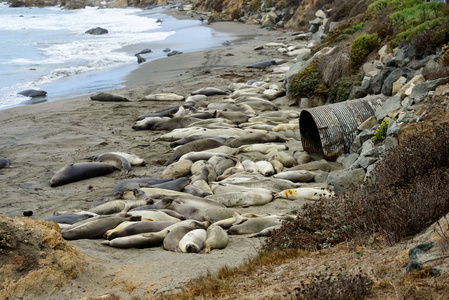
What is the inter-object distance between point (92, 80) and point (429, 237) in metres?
19.2

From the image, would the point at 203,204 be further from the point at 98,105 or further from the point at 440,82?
the point at 98,105

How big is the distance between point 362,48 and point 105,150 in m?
7.62

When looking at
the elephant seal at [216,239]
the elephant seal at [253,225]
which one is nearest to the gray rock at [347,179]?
the elephant seal at [253,225]

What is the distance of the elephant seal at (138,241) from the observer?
20.3ft

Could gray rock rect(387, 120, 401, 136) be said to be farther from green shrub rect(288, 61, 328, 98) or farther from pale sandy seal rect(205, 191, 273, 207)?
green shrub rect(288, 61, 328, 98)

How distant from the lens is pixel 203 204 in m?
7.45

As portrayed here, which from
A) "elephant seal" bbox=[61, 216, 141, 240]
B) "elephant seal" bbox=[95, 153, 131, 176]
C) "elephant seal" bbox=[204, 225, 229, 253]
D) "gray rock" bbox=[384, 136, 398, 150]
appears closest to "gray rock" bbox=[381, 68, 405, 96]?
"gray rock" bbox=[384, 136, 398, 150]

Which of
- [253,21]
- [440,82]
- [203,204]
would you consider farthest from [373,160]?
[253,21]

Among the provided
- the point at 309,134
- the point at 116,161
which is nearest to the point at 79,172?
the point at 116,161

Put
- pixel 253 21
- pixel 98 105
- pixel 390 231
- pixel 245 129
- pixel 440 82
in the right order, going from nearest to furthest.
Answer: pixel 390 231 < pixel 440 82 < pixel 245 129 < pixel 98 105 < pixel 253 21

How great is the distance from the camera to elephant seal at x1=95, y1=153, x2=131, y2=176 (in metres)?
10.1

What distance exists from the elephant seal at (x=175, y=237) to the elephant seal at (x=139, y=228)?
0.33 meters

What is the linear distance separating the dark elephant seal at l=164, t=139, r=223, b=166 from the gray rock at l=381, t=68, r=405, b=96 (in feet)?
12.7

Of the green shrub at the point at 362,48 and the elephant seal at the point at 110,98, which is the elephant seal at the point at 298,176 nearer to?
the green shrub at the point at 362,48
